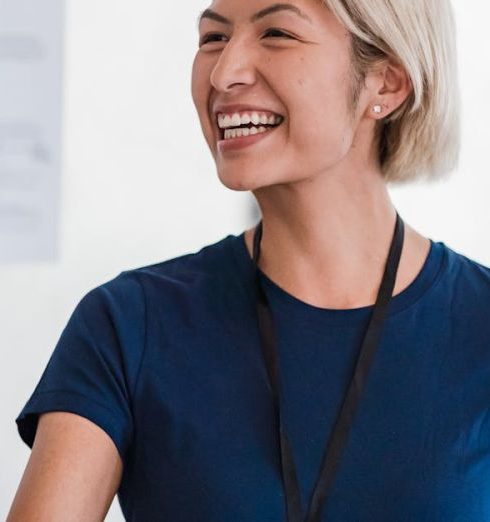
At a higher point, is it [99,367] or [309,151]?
[309,151]

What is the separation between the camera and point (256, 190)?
1584 millimetres

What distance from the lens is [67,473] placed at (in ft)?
4.68

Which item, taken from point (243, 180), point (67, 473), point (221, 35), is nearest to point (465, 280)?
point (243, 180)

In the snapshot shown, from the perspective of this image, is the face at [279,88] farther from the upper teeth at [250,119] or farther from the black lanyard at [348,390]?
the black lanyard at [348,390]

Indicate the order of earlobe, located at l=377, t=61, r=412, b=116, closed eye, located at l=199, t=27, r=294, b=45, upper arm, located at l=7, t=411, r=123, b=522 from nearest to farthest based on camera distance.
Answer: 1. upper arm, located at l=7, t=411, r=123, b=522
2. closed eye, located at l=199, t=27, r=294, b=45
3. earlobe, located at l=377, t=61, r=412, b=116

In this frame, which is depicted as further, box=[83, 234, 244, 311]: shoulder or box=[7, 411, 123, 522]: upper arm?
box=[83, 234, 244, 311]: shoulder

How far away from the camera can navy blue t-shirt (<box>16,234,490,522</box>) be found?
4.82ft

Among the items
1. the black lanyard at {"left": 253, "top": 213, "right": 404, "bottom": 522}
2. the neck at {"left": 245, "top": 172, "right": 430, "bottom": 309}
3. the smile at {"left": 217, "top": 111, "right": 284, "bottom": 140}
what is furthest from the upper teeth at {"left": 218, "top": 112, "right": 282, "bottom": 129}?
the black lanyard at {"left": 253, "top": 213, "right": 404, "bottom": 522}

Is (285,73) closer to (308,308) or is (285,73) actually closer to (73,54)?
(308,308)

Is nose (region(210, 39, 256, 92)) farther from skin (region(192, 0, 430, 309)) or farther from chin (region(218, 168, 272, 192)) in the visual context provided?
chin (region(218, 168, 272, 192))

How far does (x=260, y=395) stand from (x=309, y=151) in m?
0.34

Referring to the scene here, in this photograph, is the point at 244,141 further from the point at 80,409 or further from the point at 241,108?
the point at 80,409

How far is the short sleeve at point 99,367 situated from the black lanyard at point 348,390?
0.18m

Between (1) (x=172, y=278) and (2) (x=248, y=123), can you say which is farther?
(1) (x=172, y=278)
